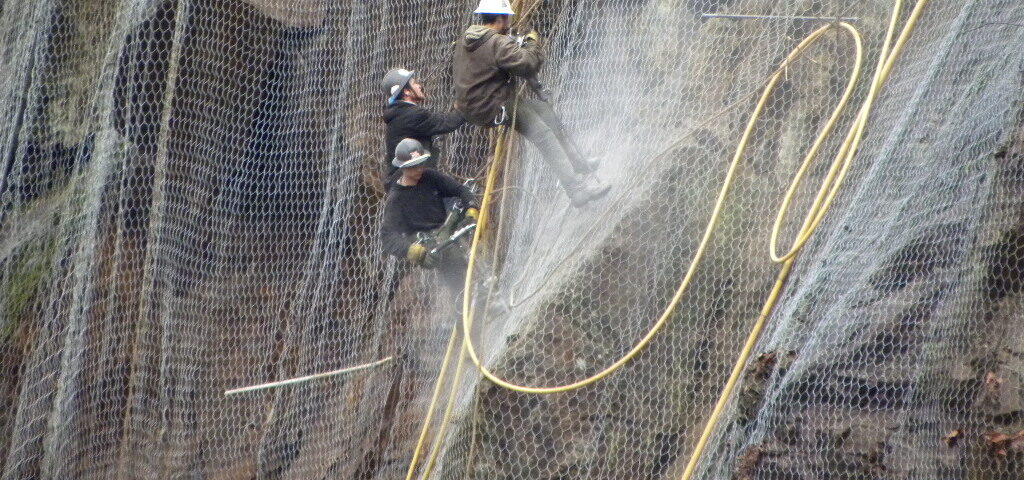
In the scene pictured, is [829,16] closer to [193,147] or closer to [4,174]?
[193,147]

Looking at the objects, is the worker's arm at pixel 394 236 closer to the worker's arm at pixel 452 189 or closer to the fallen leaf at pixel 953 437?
the worker's arm at pixel 452 189

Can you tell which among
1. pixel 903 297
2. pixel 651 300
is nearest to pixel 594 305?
pixel 651 300

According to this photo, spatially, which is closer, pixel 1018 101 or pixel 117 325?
pixel 1018 101

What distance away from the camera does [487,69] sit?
23.4 ft

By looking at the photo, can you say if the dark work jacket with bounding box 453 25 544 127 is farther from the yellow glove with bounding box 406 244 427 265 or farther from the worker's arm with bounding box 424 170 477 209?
the yellow glove with bounding box 406 244 427 265

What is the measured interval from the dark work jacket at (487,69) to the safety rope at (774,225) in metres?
0.48

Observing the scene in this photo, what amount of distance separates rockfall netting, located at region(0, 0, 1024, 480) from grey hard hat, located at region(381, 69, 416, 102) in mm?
614

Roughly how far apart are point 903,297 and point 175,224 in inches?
180

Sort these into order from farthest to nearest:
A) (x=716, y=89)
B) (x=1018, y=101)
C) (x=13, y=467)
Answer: (x=13, y=467) → (x=716, y=89) → (x=1018, y=101)

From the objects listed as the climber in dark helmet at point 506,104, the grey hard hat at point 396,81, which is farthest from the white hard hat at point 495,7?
the grey hard hat at point 396,81

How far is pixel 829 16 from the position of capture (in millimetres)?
6812

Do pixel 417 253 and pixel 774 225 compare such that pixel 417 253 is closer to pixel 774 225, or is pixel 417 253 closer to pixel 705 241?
pixel 705 241

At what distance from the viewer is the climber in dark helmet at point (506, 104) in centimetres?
709

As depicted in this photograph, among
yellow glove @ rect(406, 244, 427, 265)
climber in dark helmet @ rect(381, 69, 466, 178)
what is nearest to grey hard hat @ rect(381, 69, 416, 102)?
climber in dark helmet @ rect(381, 69, 466, 178)
